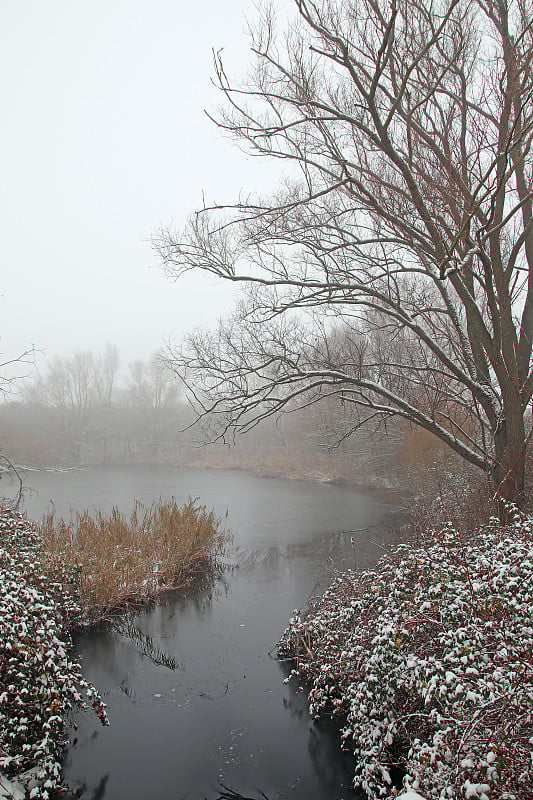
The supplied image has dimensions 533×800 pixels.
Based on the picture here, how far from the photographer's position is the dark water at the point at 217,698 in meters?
4.48

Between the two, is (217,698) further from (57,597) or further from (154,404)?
(154,404)

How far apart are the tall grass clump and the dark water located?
16.4 inches

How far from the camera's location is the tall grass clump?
24.5ft

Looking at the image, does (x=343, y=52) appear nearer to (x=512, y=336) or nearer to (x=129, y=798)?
(x=512, y=336)

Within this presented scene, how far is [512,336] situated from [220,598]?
6194 mm

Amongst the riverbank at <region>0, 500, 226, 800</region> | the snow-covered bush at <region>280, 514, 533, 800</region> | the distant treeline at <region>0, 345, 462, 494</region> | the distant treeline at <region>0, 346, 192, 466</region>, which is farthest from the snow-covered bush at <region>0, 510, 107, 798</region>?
the distant treeline at <region>0, 346, 192, 466</region>

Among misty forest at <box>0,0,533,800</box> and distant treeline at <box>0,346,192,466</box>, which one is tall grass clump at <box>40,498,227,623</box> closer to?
misty forest at <box>0,0,533,800</box>

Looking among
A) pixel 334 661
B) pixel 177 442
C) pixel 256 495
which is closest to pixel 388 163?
pixel 334 661

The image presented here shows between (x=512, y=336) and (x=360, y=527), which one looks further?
(x=360, y=527)

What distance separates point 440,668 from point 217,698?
3362 mm

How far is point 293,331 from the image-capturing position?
26.9ft

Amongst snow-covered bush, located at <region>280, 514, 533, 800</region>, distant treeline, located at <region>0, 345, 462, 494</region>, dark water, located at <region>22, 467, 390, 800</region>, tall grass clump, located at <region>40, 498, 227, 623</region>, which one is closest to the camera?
snow-covered bush, located at <region>280, 514, 533, 800</region>

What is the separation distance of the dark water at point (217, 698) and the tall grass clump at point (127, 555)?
42cm

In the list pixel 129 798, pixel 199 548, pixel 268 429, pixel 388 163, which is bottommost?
pixel 129 798
